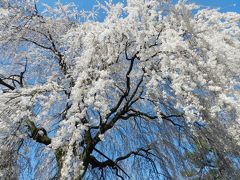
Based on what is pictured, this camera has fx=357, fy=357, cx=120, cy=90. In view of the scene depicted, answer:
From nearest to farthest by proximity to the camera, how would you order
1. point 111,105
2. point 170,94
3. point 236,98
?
point 236,98
point 170,94
point 111,105

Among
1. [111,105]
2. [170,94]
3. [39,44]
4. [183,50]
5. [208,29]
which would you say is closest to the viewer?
[183,50]

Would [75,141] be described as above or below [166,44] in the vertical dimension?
below

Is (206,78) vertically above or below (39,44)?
below

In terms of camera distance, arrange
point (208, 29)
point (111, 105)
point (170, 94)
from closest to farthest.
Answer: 1. point (208, 29)
2. point (170, 94)
3. point (111, 105)

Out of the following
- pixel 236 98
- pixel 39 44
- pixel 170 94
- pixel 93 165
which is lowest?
pixel 236 98

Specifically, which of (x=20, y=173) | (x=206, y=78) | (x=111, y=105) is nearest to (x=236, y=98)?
(x=206, y=78)

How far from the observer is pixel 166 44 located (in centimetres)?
482

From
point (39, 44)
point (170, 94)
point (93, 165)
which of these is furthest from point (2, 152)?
point (170, 94)

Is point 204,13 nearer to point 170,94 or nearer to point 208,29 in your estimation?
point 208,29

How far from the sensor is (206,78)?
470cm

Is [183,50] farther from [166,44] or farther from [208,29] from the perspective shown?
[208,29]

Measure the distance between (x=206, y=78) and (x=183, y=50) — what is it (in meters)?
0.51

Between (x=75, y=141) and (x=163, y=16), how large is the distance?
7.82ft

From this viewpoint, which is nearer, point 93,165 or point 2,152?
point 2,152
